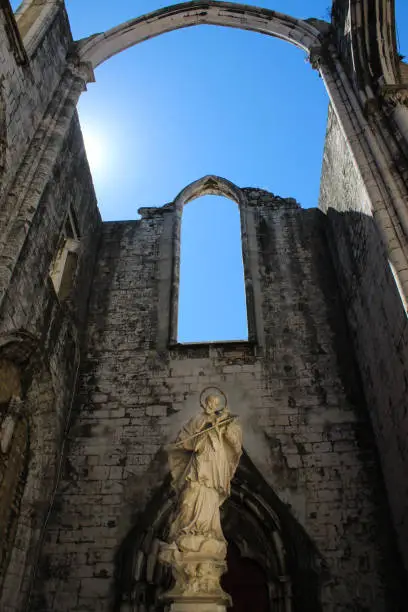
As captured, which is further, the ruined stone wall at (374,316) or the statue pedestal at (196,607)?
the ruined stone wall at (374,316)

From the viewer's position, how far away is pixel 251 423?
23.9ft

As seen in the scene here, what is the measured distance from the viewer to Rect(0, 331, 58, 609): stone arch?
5.91 m

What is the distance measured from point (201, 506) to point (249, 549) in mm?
3015

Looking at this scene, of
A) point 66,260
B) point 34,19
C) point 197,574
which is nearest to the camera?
point 197,574

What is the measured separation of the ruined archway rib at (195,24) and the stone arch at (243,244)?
330 cm

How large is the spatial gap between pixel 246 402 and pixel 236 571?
2.42 metres

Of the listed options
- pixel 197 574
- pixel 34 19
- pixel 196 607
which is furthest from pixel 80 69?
pixel 196 607

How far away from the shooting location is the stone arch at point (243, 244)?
8.53 m

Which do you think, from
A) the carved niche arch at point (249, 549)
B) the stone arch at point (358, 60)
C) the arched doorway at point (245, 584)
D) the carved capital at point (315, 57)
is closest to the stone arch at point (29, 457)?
the carved niche arch at point (249, 549)

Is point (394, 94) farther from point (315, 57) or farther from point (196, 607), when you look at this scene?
point (196, 607)

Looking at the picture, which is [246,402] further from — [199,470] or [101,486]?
[199,470]

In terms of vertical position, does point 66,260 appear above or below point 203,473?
above

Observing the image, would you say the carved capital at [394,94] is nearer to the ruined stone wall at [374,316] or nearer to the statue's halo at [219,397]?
the ruined stone wall at [374,316]

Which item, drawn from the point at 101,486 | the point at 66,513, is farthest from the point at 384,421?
the point at 66,513
